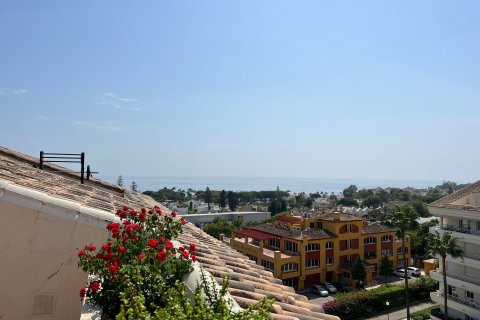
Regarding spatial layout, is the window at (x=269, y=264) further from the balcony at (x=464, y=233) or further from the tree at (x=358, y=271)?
the balcony at (x=464, y=233)

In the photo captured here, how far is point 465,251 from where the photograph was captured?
24.4m

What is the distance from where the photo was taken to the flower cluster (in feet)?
8.87

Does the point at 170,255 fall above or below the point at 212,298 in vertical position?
above

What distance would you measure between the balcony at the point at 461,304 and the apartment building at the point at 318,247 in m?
9.93

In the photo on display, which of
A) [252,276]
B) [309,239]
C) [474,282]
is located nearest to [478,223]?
[474,282]

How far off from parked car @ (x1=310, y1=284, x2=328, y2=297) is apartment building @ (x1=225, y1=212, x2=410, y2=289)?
1045mm

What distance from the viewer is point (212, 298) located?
2.98 meters

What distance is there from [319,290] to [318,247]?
421 centimetres

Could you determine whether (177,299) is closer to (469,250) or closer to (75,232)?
(75,232)

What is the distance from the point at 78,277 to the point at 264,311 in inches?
84.2

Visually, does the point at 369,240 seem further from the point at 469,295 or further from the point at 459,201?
the point at 459,201

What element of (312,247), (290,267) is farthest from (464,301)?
(290,267)

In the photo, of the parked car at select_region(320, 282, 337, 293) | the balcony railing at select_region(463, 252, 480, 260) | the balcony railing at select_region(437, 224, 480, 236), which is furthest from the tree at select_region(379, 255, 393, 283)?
the balcony railing at select_region(463, 252, 480, 260)

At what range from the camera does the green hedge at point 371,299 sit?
25.4 m
